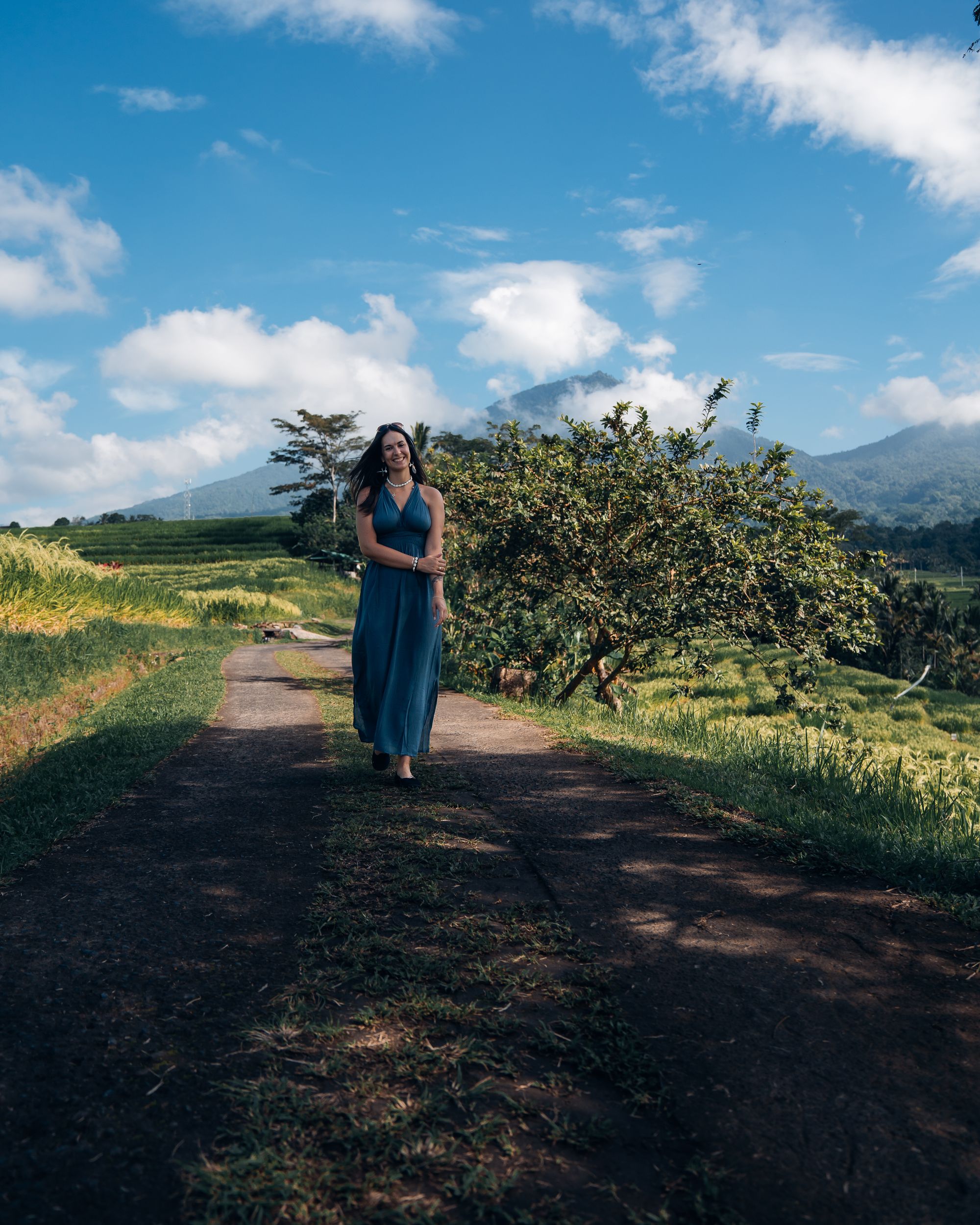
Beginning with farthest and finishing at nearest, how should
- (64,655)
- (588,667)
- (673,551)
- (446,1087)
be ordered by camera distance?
1. (64,655)
2. (588,667)
3. (673,551)
4. (446,1087)

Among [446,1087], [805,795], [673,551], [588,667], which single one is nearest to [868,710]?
[588,667]

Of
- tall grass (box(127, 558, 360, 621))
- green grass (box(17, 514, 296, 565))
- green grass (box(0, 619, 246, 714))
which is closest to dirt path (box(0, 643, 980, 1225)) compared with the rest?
green grass (box(0, 619, 246, 714))

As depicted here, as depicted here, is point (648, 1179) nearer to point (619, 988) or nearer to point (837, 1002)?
point (619, 988)

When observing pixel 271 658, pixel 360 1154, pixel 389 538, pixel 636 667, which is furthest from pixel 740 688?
pixel 360 1154

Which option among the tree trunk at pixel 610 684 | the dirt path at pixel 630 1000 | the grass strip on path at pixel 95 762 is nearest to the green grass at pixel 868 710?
the tree trunk at pixel 610 684

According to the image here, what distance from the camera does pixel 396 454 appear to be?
16.6ft

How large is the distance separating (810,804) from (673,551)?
14.7 ft

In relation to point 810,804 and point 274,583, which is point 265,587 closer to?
point 274,583

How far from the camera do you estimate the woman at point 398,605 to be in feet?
16.3

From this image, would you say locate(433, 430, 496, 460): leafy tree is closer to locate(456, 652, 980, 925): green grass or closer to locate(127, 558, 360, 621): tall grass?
locate(127, 558, 360, 621): tall grass

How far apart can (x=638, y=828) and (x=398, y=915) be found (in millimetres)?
1676

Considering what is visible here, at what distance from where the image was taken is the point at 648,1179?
170cm

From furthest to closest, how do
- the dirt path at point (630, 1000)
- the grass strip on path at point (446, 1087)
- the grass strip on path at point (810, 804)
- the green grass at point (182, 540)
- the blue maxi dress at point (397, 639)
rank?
the green grass at point (182, 540)
the blue maxi dress at point (397, 639)
the grass strip on path at point (810, 804)
the dirt path at point (630, 1000)
the grass strip on path at point (446, 1087)

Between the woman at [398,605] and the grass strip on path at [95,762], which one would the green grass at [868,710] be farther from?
the woman at [398,605]
